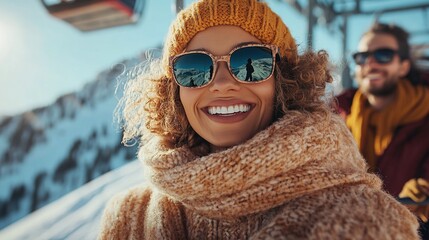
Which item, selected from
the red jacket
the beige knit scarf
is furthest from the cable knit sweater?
the red jacket

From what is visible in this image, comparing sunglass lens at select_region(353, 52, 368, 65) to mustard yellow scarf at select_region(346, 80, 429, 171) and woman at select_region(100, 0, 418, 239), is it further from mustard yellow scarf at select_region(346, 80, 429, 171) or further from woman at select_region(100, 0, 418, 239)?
woman at select_region(100, 0, 418, 239)

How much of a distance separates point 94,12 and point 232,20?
1543mm

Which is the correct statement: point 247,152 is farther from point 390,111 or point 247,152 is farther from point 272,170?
point 390,111

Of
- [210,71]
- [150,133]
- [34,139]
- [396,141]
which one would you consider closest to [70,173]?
[34,139]

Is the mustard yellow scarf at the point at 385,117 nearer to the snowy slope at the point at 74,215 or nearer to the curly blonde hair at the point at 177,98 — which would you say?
the curly blonde hair at the point at 177,98

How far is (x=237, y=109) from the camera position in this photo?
2.91 feet

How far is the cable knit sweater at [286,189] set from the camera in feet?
2.23

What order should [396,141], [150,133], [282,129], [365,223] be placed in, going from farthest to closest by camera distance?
[396,141] → [150,133] → [282,129] → [365,223]

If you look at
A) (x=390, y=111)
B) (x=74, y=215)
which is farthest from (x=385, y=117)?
(x=74, y=215)

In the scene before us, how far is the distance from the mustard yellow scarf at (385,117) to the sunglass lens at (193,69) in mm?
1265

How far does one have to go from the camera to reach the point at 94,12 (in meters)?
2.20

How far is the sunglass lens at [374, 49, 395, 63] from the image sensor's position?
78.5 inches

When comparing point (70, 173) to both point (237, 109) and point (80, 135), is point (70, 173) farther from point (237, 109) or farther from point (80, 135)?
point (237, 109)

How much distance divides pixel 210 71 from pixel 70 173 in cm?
156
